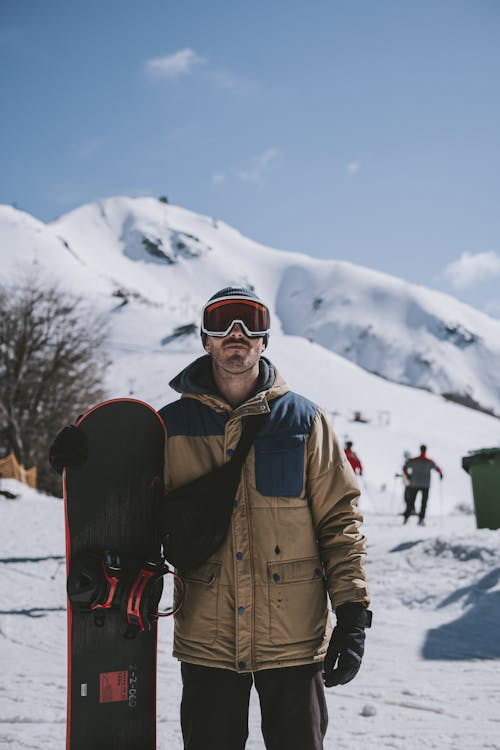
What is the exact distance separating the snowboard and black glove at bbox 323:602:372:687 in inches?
28.6

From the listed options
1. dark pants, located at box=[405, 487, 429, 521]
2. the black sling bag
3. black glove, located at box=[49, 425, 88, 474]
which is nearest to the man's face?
the black sling bag

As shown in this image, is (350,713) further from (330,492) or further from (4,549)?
(4,549)

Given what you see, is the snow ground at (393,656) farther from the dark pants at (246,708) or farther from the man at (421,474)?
the man at (421,474)

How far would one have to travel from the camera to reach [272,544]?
228 centimetres

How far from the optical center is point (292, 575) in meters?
2.28

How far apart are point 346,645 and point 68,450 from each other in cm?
129

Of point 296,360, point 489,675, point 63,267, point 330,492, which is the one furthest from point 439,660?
point 63,267

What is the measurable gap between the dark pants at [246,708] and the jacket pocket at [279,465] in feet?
2.05

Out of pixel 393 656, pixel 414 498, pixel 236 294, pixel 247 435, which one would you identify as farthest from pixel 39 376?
pixel 247 435

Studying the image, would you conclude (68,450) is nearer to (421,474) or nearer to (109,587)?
(109,587)

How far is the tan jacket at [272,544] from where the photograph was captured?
2252 millimetres

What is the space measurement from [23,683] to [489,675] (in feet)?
12.4

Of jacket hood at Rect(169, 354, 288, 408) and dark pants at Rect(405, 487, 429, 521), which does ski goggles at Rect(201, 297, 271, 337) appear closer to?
jacket hood at Rect(169, 354, 288, 408)

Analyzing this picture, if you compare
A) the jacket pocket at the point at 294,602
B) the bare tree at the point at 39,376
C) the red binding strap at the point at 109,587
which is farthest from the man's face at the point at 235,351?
the bare tree at the point at 39,376
